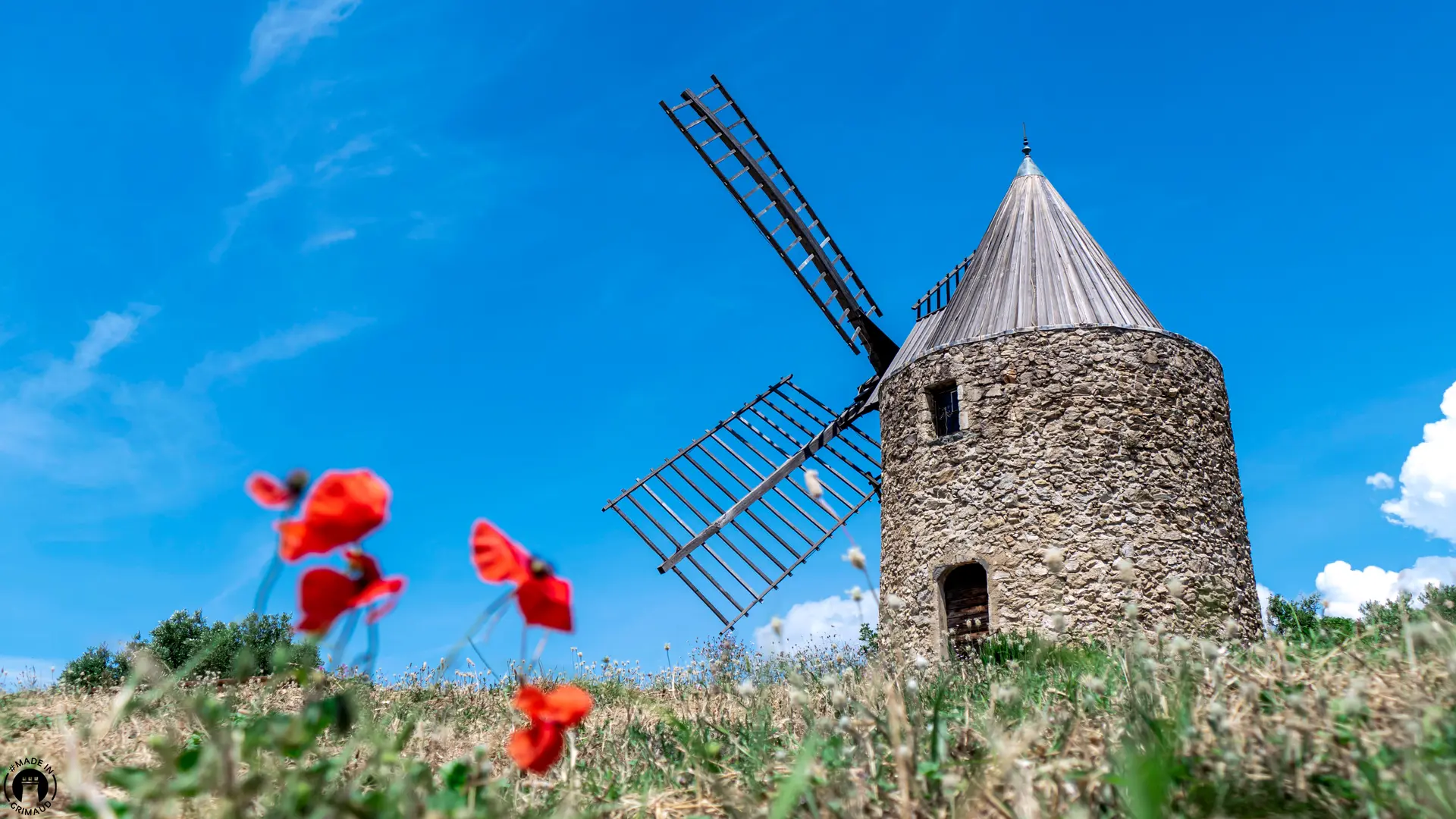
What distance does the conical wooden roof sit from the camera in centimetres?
1171

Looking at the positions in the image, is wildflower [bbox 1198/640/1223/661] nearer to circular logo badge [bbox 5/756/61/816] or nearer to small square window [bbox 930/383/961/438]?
circular logo badge [bbox 5/756/61/816]

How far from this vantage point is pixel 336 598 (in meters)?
1.93

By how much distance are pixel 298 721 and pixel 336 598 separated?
28 centimetres

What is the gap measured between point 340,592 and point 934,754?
1.68 meters

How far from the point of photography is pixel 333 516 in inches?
74.9

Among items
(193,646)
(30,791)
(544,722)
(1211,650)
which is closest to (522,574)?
(544,722)

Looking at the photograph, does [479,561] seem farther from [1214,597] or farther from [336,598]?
[1214,597]

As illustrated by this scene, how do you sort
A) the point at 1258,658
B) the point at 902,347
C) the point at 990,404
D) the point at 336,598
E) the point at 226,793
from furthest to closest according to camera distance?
the point at 902,347 → the point at 990,404 → the point at 1258,658 → the point at 336,598 → the point at 226,793

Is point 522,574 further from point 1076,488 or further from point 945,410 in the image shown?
point 945,410

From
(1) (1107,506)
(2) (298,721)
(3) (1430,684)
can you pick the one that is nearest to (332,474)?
(2) (298,721)

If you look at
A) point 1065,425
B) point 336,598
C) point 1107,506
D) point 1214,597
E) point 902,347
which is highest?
point 902,347

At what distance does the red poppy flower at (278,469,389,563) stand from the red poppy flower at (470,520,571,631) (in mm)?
243

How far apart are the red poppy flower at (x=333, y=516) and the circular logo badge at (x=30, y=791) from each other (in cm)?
204

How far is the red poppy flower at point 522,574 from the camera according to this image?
206cm
